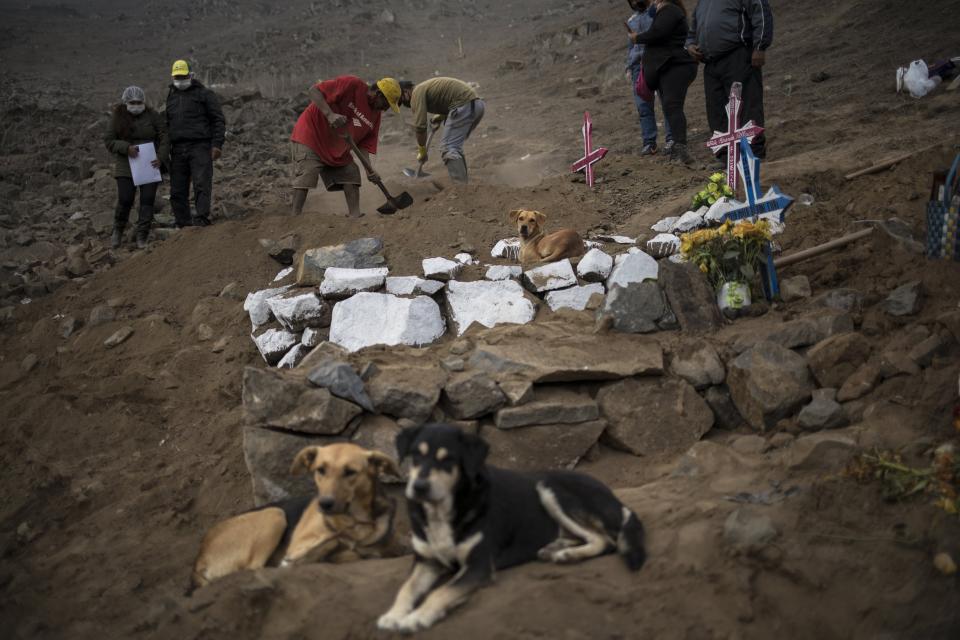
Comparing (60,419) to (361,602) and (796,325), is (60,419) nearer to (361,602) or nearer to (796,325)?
(361,602)

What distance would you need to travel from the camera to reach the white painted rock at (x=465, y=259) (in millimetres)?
7629

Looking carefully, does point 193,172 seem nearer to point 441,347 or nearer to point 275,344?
point 275,344

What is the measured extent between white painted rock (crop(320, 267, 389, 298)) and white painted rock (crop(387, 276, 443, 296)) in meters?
0.13

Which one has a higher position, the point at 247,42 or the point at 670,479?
the point at 247,42

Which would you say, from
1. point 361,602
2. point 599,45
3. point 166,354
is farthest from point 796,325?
point 599,45

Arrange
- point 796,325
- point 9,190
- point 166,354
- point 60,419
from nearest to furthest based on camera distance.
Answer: point 796,325
point 60,419
point 166,354
point 9,190

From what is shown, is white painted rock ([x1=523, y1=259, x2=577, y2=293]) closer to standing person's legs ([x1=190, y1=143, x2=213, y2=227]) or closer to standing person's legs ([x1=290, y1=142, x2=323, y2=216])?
standing person's legs ([x1=290, y1=142, x2=323, y2=216])

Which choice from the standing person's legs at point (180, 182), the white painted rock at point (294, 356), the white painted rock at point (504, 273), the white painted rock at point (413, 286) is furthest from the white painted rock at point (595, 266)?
the standing person's legs at point (180, 182)

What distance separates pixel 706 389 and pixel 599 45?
16.4 m

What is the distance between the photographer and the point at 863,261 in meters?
6.09

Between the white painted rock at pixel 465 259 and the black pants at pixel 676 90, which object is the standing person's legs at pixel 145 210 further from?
the black pants at pixel 676 90

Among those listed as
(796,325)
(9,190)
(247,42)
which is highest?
(247,42)

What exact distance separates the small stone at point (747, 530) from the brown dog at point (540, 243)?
151 inches

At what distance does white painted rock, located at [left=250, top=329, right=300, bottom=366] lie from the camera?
22.6 ft
